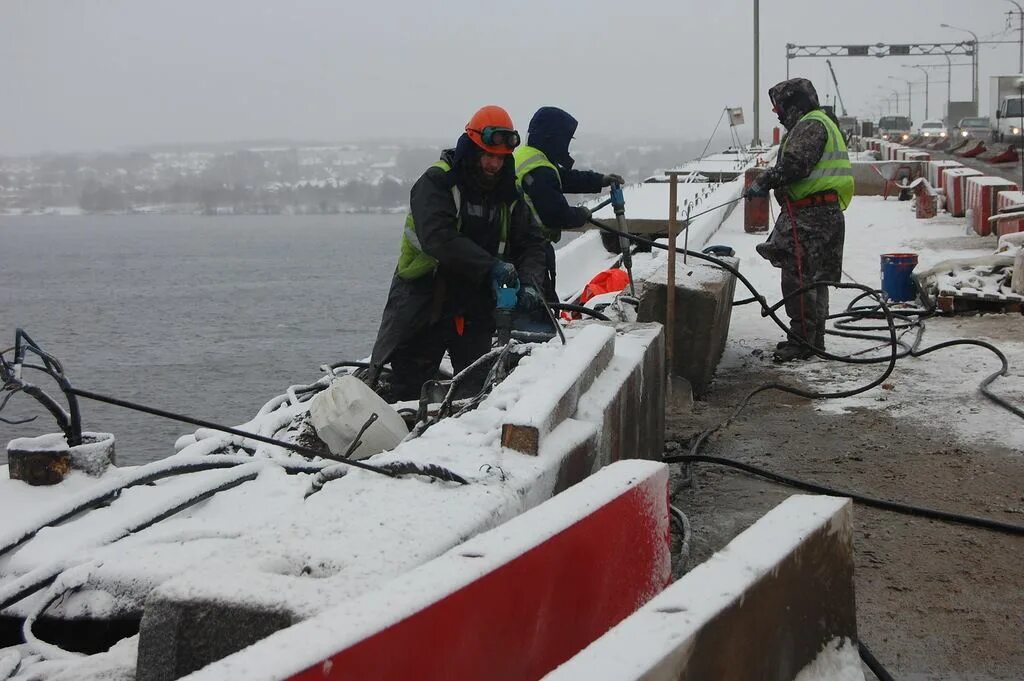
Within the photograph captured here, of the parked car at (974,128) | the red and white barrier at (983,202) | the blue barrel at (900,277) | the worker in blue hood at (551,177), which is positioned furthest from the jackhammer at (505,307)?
the parked car at (974,128)

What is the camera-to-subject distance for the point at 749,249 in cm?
1428

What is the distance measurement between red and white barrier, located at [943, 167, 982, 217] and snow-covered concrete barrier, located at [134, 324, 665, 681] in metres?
14.4

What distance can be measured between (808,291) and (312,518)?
573 centimetres

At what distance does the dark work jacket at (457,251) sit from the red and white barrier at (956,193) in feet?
42.3

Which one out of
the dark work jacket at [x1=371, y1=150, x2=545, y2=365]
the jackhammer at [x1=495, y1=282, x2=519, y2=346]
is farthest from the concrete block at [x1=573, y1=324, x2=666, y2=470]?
the dark work jacket at [x1=371, y1=150, x2=545, y2=365]

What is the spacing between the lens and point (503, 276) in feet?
19.7

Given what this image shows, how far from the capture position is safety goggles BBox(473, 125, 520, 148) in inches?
237

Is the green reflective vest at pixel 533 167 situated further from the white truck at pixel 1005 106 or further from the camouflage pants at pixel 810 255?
the white truck at pixel 1005 106

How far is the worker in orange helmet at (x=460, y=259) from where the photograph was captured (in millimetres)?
6121

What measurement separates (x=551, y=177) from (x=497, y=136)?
3.46ft

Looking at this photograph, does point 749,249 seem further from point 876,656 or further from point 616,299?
point 876,656

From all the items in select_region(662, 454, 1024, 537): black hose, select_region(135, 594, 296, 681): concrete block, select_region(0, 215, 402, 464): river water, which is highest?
select_region(135, 594, 296, 681): concrete block

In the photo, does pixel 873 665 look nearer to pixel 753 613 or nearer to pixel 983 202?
pixel 753 613

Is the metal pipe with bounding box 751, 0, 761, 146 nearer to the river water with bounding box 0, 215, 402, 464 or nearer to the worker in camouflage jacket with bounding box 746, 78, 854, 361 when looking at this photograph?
the river water with bounding box 0, 215, 402, 464
